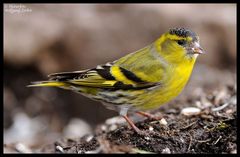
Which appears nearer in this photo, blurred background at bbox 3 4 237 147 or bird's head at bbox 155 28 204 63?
bird's head at bbox 155 28 204 63

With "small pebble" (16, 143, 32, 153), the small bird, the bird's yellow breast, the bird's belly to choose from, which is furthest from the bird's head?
"small pebble" (16, 143, 32, 153)

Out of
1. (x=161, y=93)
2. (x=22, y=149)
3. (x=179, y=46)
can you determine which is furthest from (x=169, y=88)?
(x=22, y=149)

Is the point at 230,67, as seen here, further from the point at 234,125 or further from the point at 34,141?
the point at 234,125

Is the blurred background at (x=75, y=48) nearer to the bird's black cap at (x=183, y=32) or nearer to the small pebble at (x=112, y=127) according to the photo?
the small pebble at (x=112, y=127)

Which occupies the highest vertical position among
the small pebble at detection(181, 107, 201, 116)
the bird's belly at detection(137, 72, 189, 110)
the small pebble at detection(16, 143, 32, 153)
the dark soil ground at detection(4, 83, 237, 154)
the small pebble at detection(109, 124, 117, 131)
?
the bird's belly at detection(137, 72, 189, 110)

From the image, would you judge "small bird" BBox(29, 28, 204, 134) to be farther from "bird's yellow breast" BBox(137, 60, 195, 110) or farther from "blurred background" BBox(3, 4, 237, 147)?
"blurred background" BBox(3, 4, 237, 147)

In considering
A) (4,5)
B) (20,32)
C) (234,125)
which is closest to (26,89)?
(20,32)
